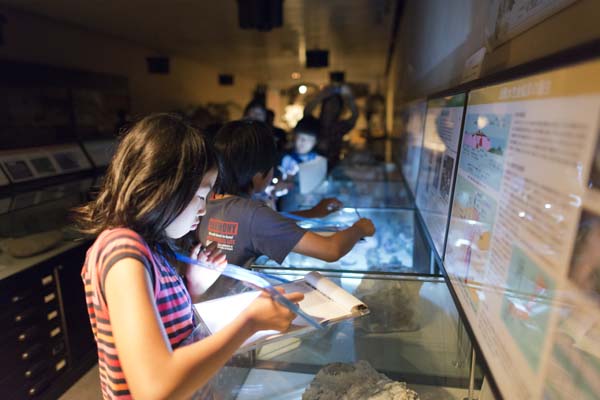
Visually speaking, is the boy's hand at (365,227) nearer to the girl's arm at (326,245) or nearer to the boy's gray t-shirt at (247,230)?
the girl's arm at (326,245)

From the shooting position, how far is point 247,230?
1.30 m

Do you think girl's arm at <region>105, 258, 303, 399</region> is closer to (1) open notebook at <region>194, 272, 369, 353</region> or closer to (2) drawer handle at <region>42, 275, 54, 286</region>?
(1) open notebook at <region>194, 272, 369, 353</region>

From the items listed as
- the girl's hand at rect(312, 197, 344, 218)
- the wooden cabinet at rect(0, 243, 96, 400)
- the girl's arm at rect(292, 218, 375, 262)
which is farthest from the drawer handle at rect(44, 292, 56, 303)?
the girl's arm at rect(292, 218, 375, 262)

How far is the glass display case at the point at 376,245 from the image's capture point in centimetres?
170

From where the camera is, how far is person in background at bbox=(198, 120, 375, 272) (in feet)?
4.16

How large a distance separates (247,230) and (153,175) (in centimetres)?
56

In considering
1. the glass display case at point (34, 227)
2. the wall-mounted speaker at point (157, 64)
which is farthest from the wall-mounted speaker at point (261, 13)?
the wall-mounted speaker at point (157, 64)

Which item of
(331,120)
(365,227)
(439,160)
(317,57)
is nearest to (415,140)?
(439,160)

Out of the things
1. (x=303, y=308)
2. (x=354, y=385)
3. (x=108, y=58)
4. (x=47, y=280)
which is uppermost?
(x=108, y=58)

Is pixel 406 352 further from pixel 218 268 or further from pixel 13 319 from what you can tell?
pixel 13 319

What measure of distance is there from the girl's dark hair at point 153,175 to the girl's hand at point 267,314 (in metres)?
0.26

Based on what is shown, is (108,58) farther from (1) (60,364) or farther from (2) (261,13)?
(1) (60,364)

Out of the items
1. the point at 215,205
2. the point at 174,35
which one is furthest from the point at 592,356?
the point at 174,35

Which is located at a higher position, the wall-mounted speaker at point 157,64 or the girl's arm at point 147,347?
the wall-mounted speaker at point 157,64
